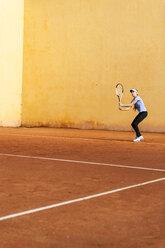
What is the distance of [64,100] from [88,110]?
1.14 metres

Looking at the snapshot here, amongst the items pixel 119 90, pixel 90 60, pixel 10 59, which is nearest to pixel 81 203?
pixel 119 90

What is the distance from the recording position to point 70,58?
719 inches

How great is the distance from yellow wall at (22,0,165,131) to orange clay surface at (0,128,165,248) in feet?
25.8

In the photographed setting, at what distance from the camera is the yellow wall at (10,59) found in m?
18.8

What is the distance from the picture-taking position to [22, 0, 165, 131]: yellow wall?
648 inches

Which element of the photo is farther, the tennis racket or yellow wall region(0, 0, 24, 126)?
yellow wall region(0, 0, 24, 126)

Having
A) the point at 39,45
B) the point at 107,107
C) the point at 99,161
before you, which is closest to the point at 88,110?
the point at 107,107

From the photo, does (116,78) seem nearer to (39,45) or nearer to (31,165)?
(39,45)

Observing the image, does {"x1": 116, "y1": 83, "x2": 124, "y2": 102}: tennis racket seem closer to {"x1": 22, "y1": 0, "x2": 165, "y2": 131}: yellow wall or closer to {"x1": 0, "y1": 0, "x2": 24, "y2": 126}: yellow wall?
{"x1": 22, "y1": 0, "x2": 165, "y2": 131}: yellow wall

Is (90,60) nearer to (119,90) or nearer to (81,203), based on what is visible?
(119,90)

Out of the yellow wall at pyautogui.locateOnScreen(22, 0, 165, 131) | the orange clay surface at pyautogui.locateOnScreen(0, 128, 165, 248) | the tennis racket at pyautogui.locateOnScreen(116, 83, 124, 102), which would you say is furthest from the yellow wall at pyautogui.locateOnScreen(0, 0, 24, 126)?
the orange clay surface at pyautogui.locateOnScreen(0, 128, 165, 248)

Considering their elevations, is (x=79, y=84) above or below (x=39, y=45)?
below

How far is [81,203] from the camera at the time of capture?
191 inches

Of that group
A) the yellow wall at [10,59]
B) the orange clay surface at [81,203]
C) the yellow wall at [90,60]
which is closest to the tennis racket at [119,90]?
the yellow wall at [90,60]
